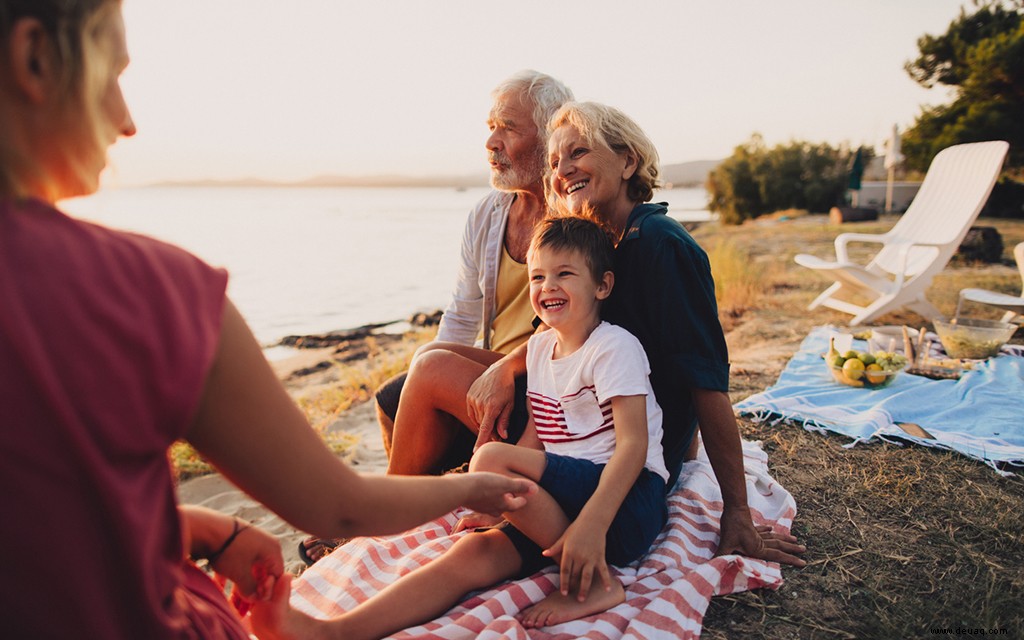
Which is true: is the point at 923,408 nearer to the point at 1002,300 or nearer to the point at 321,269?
the point at 1002,300

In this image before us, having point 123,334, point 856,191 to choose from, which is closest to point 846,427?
point 123,334

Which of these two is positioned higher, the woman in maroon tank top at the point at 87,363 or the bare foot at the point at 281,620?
the woman in maroon tank top at the point at 87,363

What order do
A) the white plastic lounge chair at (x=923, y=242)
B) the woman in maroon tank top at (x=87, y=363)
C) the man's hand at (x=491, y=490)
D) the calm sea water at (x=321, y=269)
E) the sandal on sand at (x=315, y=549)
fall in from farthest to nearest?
the calm sea water at (x=321, y=269), the white plastic lounge chair at (x=923, y=242), the sandal on sand at (x=315, y=549), the man's hand at (x=491, y=490), the woman in maroon tank top at (x=87, y=363)

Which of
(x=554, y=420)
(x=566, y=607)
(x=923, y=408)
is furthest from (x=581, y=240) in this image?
(x=923, y=408)

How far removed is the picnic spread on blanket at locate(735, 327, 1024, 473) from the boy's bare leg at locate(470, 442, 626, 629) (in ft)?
6.82

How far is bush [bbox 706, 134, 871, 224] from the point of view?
86.3ft

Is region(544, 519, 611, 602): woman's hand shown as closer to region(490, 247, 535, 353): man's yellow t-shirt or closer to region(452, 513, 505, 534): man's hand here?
region(452, 513, 505, 534): man's hand

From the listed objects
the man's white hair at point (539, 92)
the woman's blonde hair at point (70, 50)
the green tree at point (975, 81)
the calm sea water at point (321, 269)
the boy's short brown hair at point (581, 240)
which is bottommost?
the calm sea water at point (321, 269)

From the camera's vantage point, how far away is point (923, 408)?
4.03 m

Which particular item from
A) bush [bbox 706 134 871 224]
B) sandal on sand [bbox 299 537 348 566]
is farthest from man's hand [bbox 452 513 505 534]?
bush [bbox 706 134 871 224]

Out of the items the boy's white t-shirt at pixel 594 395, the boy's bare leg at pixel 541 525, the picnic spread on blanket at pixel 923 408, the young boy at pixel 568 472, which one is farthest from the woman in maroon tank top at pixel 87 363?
the picnic spread on blanket at pixel 923 408

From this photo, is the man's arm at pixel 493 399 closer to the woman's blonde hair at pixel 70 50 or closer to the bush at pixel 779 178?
the woman's blonde hair at pixel 70 50

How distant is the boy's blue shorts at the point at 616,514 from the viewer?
2055 millimetres

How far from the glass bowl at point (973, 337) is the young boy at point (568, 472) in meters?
3.75
